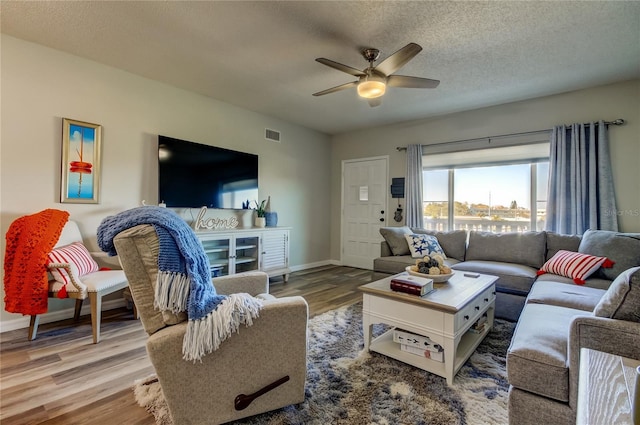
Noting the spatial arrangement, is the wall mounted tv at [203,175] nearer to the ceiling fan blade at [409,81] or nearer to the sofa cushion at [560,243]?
the ceiling fan blade at [409,81]

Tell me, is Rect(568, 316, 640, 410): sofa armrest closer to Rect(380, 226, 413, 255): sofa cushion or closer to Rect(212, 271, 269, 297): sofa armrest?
Rect(212, 271, 269, 297): sofa armrest

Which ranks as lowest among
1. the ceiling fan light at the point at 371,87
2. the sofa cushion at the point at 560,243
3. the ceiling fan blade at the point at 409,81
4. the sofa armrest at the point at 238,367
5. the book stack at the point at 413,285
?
the sofa armrest at the point at 238,367

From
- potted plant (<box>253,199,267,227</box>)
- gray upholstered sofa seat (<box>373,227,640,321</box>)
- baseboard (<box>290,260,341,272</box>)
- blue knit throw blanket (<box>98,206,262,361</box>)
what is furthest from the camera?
baseboard (<box>290,260,341,272</box>)

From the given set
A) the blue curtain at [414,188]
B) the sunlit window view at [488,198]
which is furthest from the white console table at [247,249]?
the sunlit window view at [488,198]

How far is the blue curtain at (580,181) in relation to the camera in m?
3.23

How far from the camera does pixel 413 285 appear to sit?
1939 millimetres

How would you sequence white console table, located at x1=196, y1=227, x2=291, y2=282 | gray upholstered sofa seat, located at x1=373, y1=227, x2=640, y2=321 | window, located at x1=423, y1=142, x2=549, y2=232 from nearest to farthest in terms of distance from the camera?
gray upholstered sofa seat, located at x1=373, y1=227, x2=640, y2=321, white console table, located at x1=196, y1=227, x2=291, y2=282, window, located at x1=423, y1=142, x2=549, y2=232

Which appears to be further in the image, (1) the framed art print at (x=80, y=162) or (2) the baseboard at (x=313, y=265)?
(2) the baseboard at (x=313, y=265)

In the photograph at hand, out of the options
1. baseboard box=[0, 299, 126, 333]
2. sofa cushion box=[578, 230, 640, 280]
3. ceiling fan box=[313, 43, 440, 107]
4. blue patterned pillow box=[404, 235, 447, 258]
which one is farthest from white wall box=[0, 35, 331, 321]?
sofa cushion box=[578, 230, 640, 280]

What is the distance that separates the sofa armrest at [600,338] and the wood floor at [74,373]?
6.45 ft

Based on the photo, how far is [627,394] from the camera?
603 mm

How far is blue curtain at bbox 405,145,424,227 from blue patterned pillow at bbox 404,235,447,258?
82 centimetres

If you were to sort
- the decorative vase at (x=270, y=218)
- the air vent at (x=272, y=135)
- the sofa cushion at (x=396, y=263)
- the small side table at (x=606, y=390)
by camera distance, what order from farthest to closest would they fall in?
1. the air vent at (x=272, y=135)
2. the decorative vase at (x=270, y=218)
3. the sofa cushion at (x=396, y=263)
4. the small side table at (x=606, y=390)

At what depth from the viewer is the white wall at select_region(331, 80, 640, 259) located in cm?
318
